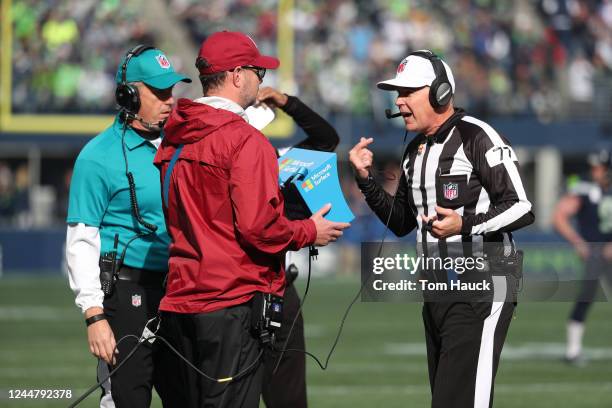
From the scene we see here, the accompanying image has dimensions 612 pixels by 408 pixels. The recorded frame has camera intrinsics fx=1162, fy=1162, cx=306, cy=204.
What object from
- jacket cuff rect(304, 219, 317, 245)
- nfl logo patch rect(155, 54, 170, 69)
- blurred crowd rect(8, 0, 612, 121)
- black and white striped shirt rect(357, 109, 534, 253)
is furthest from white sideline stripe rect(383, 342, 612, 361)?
blurred crowd rect(8, 0, 612, 121)

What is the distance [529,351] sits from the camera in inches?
515

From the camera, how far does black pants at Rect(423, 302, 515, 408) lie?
5359 millimetres

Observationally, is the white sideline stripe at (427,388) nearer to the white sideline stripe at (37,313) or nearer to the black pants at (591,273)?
the black pants at (591,273)

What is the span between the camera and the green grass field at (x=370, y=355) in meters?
9.92

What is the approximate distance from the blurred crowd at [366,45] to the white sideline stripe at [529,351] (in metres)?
11.0

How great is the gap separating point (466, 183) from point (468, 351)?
785 mm

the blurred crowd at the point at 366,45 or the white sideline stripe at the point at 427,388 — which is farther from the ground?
the blurred crowd at the point at 366,45

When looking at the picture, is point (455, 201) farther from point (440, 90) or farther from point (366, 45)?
point (366, 45)

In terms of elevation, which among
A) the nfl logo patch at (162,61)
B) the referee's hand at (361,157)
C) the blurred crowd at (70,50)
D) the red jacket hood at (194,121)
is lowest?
the referee's hand at (361,157)

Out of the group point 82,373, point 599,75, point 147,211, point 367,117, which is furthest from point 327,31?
point 147,211

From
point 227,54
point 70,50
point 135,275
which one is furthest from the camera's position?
point 70,50

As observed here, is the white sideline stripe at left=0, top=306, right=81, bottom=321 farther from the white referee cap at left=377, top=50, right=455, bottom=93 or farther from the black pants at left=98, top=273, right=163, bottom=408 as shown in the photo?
the white referee cap at left=377, top=50, right=455, bottom=93

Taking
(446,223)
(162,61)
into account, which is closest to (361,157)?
(446,223)

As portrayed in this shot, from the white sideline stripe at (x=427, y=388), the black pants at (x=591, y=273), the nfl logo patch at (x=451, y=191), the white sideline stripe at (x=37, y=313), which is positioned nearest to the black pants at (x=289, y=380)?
the nfl logo patch at (x=451, y=191)
